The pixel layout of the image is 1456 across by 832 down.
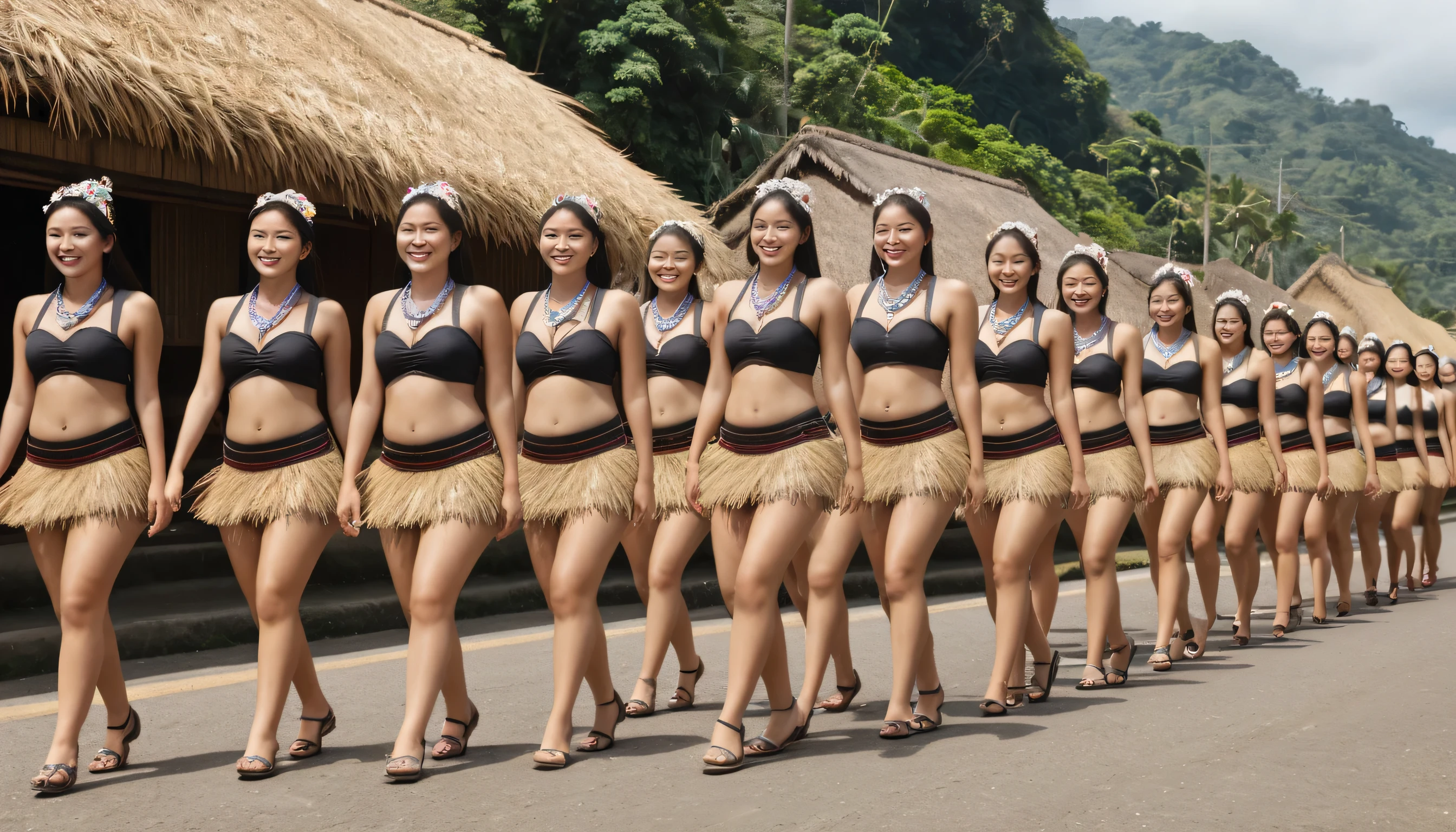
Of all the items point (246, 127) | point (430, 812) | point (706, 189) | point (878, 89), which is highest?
point (878, 89)

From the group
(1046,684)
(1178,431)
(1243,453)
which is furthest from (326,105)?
(1243,453)

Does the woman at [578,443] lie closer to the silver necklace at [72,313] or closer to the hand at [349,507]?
the hand at [349,507]

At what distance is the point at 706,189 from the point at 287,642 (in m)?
25.1

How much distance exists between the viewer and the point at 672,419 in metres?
6.47

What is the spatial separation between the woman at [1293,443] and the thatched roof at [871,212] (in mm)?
4628

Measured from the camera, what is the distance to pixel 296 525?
4852 mm

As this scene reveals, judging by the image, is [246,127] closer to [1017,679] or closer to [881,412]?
[881,412]

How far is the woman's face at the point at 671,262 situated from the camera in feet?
20.7

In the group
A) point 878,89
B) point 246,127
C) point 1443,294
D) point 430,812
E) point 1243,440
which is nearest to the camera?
point 430,812

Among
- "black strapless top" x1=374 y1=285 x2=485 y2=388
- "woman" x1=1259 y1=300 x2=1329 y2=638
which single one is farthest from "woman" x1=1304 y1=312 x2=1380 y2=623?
"black strapless top" x1=374 y1=285 x2=485 y2=388

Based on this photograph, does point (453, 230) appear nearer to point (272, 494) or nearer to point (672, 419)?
point (272, 494)

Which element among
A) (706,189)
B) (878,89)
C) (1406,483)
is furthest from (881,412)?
(878,89)

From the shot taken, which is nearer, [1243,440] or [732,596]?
[732,596]

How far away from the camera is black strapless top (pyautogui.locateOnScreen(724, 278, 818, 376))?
17.1 ft
